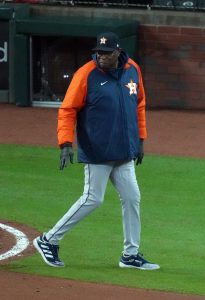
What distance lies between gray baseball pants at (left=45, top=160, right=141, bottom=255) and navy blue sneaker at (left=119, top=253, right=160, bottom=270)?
50 millimetres

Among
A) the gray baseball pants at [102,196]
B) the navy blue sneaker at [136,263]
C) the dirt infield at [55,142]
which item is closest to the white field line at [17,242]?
the dirt infield at [55,142]

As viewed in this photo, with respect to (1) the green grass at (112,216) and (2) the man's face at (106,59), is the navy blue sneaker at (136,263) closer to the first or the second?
(1) the green grass at (112,216)

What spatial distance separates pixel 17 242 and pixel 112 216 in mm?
1572

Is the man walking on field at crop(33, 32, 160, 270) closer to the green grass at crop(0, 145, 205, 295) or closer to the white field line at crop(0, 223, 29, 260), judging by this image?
the green grass at crop(0, 145, 205, 295)

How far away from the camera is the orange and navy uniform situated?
684cm

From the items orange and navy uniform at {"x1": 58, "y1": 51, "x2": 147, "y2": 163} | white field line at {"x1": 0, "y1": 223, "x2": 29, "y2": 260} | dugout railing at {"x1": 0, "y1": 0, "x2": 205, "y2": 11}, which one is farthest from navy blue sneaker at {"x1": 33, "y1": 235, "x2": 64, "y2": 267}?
dugout railing at {"x1": 0, "y1": 0, "x2": 205, "y2": 11}

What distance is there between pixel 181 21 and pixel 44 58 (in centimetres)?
276

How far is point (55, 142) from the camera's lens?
14.4 meters

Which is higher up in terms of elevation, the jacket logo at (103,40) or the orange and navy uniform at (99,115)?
the jacket logo at (103,40)

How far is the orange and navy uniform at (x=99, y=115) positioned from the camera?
684 centimetres

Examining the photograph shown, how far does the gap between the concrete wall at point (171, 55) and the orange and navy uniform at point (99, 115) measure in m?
10.8

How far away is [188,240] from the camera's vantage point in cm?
Result: 835

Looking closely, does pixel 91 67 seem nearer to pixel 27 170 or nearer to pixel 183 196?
pixel 183 196

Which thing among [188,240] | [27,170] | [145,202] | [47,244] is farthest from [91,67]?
[27,170]
